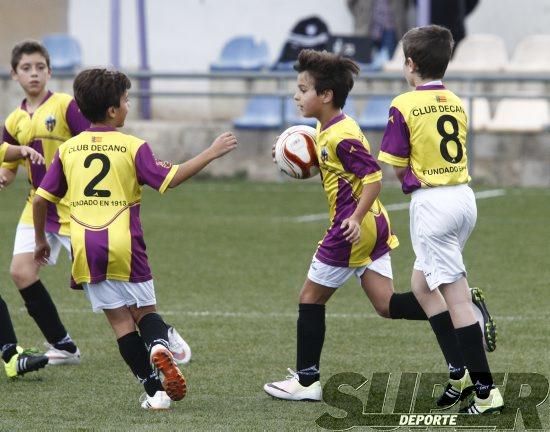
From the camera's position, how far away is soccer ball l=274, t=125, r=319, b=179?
6.50m

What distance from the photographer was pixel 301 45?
2152 cm

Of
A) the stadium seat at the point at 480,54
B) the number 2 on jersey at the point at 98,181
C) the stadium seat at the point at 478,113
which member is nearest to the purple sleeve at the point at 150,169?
the number 2 on jersey at the point at 98,181

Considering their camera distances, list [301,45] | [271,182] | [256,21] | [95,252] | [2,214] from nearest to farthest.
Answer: [95,252] → [2,214] → [271,182] → [301,45] → [256,21]

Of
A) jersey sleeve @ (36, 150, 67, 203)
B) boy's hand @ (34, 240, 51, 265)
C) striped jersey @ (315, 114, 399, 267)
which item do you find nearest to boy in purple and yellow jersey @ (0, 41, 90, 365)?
boy's hand @ (34, 240, 51, 265)

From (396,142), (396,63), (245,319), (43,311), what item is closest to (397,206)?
(396,63)

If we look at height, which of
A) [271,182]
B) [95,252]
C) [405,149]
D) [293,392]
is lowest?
[271,182]

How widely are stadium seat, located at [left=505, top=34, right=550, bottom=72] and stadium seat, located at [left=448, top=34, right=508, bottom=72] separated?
0.19 m

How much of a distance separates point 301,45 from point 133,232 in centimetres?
1560

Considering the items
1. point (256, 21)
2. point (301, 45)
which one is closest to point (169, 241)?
point (301, 45)

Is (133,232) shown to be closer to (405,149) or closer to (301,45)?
(405,149)

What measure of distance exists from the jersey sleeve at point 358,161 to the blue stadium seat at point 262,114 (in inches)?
429

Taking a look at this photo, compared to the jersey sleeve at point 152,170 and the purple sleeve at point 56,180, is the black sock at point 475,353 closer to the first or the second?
the jersey sleeve at point 152,170

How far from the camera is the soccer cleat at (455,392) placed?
19.9ft

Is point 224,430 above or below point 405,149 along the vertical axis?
below
